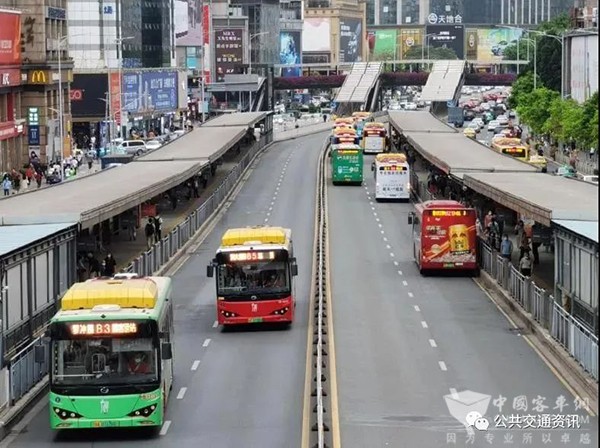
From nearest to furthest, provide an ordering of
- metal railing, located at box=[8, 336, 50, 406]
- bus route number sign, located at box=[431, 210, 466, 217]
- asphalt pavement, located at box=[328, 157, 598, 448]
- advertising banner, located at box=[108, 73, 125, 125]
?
asphalt pavement, located at box=[328, 157, 598, 448]
metal railing, located at box=[8, 336, 50, 406]
bus route number sign, located at box=[431, 210, 466, 217]
advertising banner, located at box=[108, 73, 125, 125]

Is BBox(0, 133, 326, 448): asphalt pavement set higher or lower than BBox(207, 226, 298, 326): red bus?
lower

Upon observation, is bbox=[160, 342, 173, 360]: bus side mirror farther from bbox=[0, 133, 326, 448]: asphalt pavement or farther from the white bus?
the white bus

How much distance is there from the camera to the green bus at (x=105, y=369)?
25094 mm

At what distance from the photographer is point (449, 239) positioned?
159 ft

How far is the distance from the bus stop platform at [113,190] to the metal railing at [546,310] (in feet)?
35.8

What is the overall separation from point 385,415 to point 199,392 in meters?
4.33

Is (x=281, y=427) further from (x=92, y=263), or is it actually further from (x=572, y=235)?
(x=92, y=263)

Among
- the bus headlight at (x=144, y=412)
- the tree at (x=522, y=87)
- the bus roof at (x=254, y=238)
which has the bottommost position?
the bus headlight at (x=144, y=412)

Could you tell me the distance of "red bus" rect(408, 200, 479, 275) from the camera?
48469 mm

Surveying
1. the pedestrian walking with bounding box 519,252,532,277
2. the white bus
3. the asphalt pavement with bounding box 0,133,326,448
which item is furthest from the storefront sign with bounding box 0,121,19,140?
the pedestrian walking with bounding box 519,252,532,277

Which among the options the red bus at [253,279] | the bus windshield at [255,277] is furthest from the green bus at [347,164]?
the bus windshield at [255,277]

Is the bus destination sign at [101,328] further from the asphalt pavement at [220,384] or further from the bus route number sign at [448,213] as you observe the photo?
the bus route number sign at [448,213]

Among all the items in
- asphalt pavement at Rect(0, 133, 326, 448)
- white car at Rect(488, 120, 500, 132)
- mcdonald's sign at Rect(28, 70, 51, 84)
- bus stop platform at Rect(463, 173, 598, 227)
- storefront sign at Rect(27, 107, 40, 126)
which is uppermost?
mcdonald's sign at Rect(28, 70, 51, 84)

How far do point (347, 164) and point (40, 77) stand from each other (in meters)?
26.2
